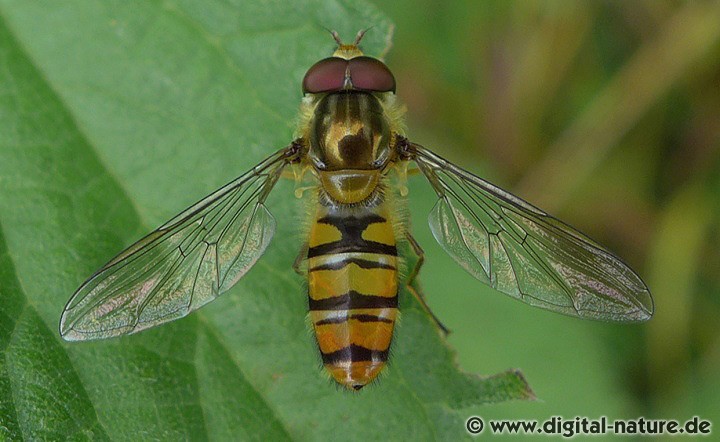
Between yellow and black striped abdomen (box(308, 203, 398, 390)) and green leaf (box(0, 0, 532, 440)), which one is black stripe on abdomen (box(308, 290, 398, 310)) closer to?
yellow and black striped abdomen (box(308, 203, 398, 390))

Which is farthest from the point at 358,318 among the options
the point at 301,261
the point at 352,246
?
the point at 301,261

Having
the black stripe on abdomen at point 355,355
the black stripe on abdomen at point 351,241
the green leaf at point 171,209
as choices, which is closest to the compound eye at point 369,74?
the green leaf at point 171,209

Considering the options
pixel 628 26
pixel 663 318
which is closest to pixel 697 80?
pixel 628 26

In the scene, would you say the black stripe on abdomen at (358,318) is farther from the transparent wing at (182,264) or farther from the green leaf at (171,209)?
the transparent wing at (182,264)

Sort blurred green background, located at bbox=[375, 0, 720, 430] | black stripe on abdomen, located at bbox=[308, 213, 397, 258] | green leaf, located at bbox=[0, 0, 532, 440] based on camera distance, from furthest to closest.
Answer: blurred green background, located at bbox=[375, 0, 720, 430] → black stripe on abdomen, located at bbox=[308, 213, 397, 258] → green leaf, located at bbox=[0, 0, 532, 440]

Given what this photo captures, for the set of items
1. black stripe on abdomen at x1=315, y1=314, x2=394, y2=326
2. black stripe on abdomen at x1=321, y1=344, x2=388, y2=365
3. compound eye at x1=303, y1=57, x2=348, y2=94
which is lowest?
black stripe on abdomen at x1=321, y1=344, x2=388, y2=365

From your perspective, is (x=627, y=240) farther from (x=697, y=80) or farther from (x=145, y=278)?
(x=145, y=278)

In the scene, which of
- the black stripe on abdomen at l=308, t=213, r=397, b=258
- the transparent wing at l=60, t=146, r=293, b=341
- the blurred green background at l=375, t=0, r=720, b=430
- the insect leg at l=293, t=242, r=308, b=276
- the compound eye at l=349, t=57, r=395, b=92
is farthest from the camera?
the blurred green background at l=375, t=0, r=720, b=430

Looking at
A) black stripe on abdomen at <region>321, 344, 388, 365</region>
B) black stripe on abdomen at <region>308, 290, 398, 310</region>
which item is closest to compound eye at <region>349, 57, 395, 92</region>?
black stripe on abdomen at <region>308, 290, 398, 310</region>

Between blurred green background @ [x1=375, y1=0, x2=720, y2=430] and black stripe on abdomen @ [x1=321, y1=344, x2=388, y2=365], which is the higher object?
blurred green background @ [x1=375, y1=0, x2=720, y2=430]
